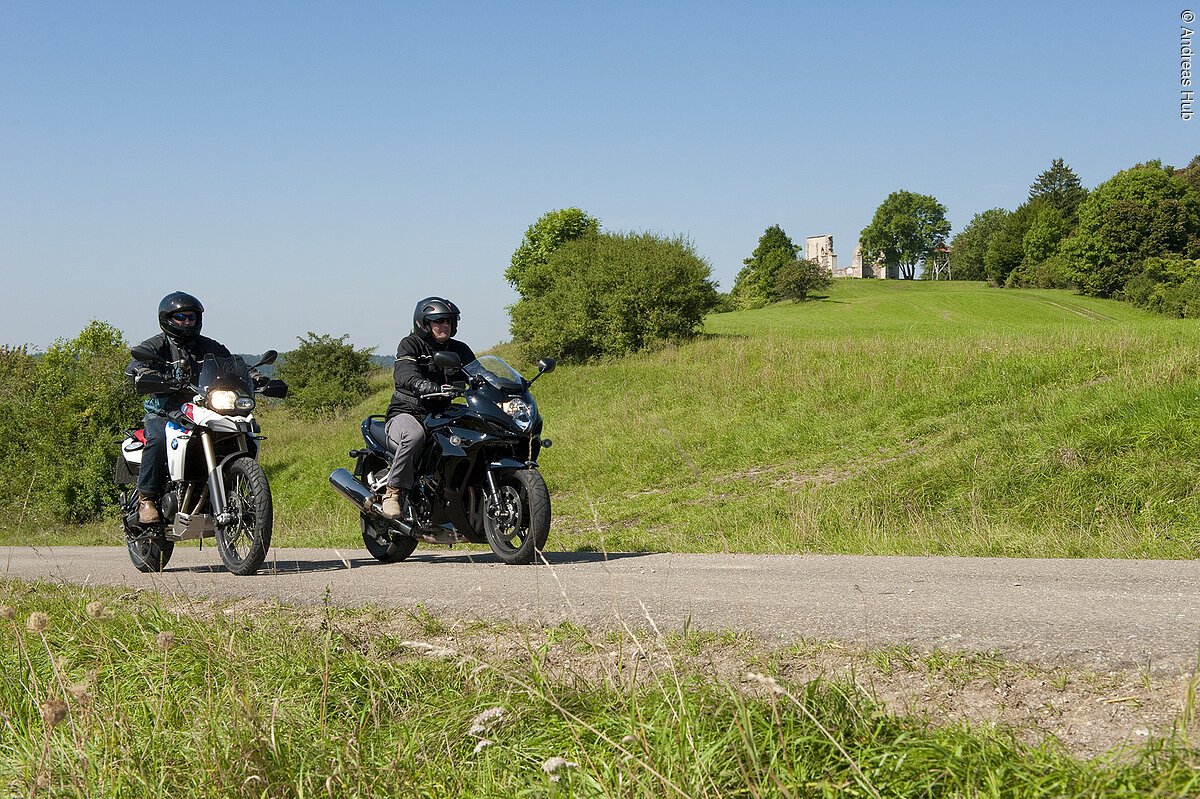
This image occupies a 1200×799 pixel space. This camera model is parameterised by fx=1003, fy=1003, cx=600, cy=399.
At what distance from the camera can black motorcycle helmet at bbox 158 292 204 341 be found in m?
8.30

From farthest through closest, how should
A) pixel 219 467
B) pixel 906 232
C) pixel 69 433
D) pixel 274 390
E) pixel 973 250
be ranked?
pixel 906 232 < pixel 973 250 < pixel 69 433 < pixel 274 390 < pixel 219 467

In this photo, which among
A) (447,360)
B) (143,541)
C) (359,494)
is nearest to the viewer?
(447,360)

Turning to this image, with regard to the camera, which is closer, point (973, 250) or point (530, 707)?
point (530, 707)

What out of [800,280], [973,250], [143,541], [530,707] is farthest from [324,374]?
[973,250]

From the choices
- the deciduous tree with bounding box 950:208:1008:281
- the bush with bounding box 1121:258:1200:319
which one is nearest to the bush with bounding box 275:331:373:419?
the bush with bounding box 1121:258:1200:319

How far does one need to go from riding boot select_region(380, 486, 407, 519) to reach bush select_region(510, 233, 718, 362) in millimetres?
33119

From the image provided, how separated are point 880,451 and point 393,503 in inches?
532

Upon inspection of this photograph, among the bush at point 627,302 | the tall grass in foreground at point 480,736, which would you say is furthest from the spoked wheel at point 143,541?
the bush at point 627,302

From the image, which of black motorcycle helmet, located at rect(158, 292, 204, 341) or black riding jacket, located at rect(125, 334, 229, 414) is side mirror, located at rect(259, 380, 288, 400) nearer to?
black riding jacket, located at rect(125, 334, 229, 414)

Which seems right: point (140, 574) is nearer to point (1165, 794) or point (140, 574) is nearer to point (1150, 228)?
point (1165, 794)

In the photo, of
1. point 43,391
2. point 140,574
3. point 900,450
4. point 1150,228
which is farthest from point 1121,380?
point 1150,228

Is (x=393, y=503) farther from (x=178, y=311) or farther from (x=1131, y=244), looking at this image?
(x=1131, y=244)

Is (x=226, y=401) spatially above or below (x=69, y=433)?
above

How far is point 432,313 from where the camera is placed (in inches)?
307
